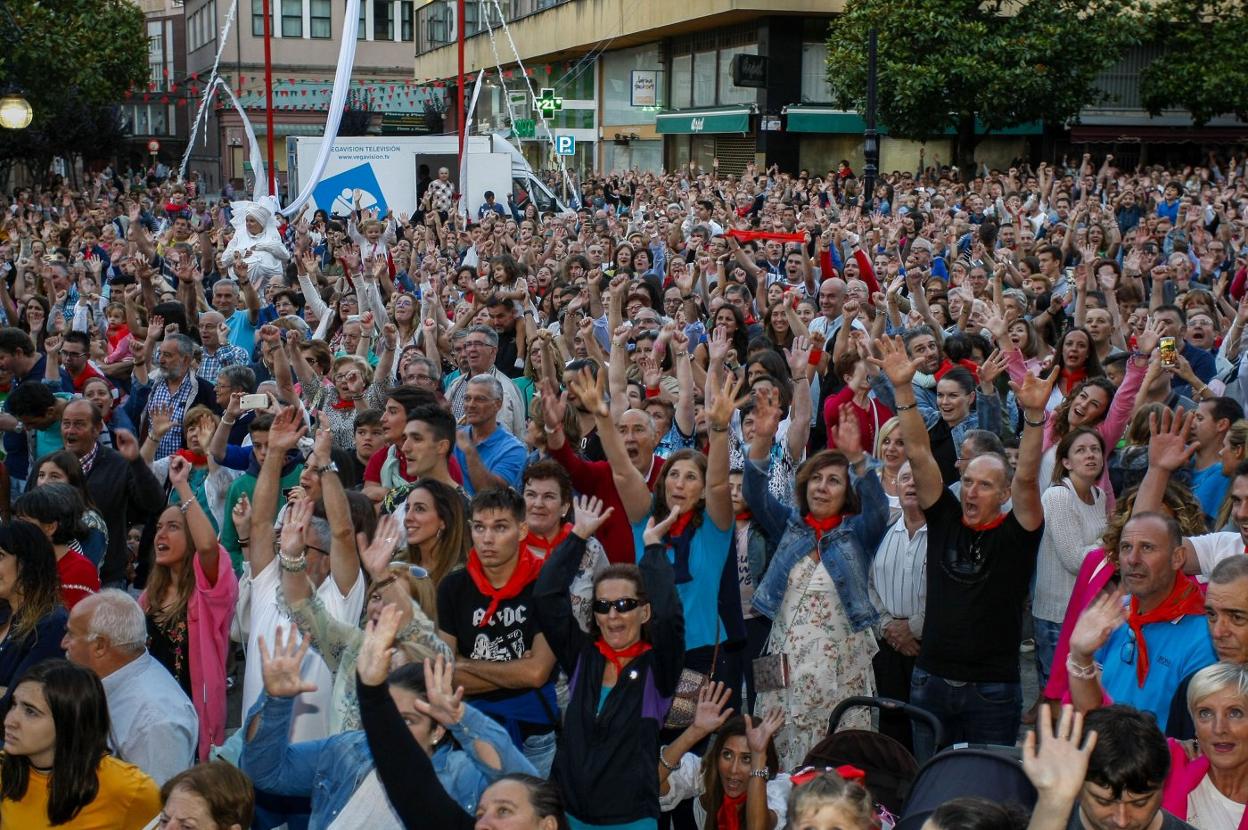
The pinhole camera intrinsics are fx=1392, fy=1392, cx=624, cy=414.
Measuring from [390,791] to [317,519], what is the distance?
6.65 ft

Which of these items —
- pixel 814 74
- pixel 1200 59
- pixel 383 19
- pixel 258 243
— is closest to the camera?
pixel 258 243

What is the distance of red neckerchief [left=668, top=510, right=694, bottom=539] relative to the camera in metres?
5.69

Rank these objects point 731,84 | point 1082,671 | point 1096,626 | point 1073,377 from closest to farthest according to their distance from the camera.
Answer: point 1096,626 < point 1082,671 < point 1073,377 < point 731,84

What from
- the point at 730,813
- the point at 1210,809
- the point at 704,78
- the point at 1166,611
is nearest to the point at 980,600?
the point at 1166,611

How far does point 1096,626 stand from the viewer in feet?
13.7

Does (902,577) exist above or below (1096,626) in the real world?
below

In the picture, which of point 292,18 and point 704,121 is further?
point 292,18

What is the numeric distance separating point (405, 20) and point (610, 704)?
67013 millimetres

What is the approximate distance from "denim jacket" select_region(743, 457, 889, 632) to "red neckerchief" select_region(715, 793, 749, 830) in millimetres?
967

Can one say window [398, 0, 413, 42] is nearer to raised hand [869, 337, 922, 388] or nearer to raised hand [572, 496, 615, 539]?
raised hand [869, 337, 922, 388]

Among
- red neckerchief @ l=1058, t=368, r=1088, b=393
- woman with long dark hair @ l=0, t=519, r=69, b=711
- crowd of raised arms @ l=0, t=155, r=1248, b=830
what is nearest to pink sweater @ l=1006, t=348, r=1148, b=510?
crowd of raised arms @ l=0, t=155, r=1248, b=830

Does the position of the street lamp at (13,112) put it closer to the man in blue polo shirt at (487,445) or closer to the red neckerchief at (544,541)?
the man in blue polo shirt at (487,445)

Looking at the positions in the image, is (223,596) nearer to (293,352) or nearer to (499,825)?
(499,825)

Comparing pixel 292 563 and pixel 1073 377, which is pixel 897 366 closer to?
pixel 292 563
